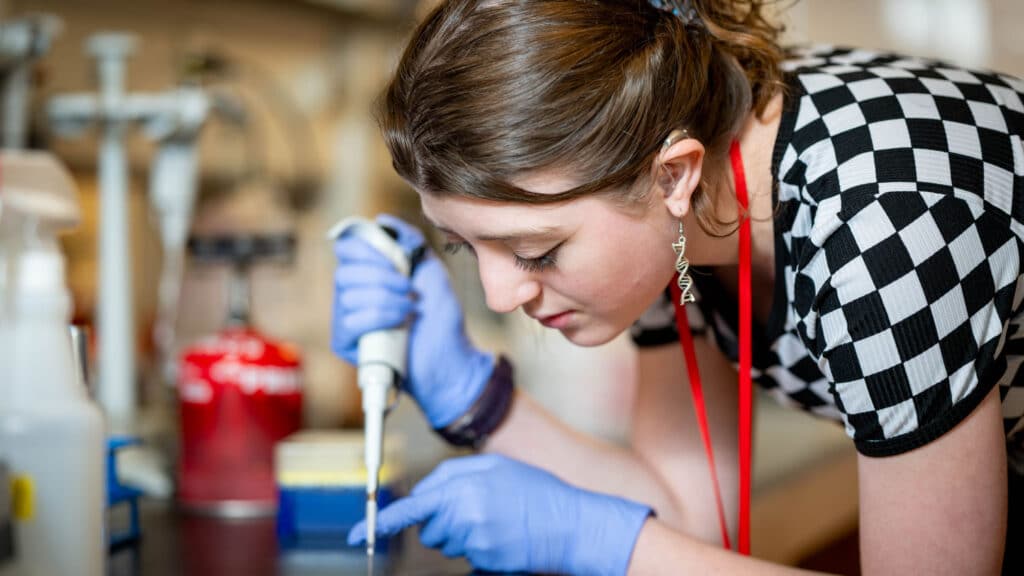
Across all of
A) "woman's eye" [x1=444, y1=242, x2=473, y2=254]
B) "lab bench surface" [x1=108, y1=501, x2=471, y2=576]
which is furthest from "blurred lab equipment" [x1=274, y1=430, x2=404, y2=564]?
"woman's eye" [x1=444, y1=242, x2=473, y2=254]

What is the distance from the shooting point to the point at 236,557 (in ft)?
3.03

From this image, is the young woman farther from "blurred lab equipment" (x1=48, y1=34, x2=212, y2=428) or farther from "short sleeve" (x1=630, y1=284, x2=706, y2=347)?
"blurred lab equipment" (x1=48, y1=34, x2=212, y2=428)

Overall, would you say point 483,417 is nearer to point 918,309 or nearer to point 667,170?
point 667,170

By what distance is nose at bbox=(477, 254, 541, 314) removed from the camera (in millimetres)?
864

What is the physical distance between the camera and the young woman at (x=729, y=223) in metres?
0.77

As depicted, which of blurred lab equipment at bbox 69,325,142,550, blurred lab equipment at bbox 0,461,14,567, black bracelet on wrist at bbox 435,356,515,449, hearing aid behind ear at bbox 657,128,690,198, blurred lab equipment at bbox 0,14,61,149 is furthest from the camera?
blurred lab equipment at bbox 0,14,61,149

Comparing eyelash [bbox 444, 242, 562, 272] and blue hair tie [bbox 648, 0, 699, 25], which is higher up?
blue hair tie [bbox 648, 0, 699, 25]

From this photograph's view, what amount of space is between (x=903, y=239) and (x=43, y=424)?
70cm

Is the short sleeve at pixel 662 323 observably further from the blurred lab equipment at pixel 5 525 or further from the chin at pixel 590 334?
the blurred lab equipment at pixel 5 525

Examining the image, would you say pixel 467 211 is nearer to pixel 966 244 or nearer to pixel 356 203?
pixel 966 244

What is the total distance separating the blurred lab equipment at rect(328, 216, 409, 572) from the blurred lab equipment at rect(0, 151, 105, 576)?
23 centimetres

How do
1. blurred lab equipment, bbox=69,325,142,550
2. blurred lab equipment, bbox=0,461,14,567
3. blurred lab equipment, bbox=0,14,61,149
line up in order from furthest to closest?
blurred lab equipment, bbox=0,14,61,149 → blurred lab equipment, bbox=69,325,142,550 → blurred lab equipment, bbox=0,461,14,567

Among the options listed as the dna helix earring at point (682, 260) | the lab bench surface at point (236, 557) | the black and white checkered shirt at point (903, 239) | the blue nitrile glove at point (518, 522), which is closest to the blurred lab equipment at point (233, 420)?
the lab bench surface at point (236, 557)

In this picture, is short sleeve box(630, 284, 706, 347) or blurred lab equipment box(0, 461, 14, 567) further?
short sleeve box(630, 284, 706, 347)
